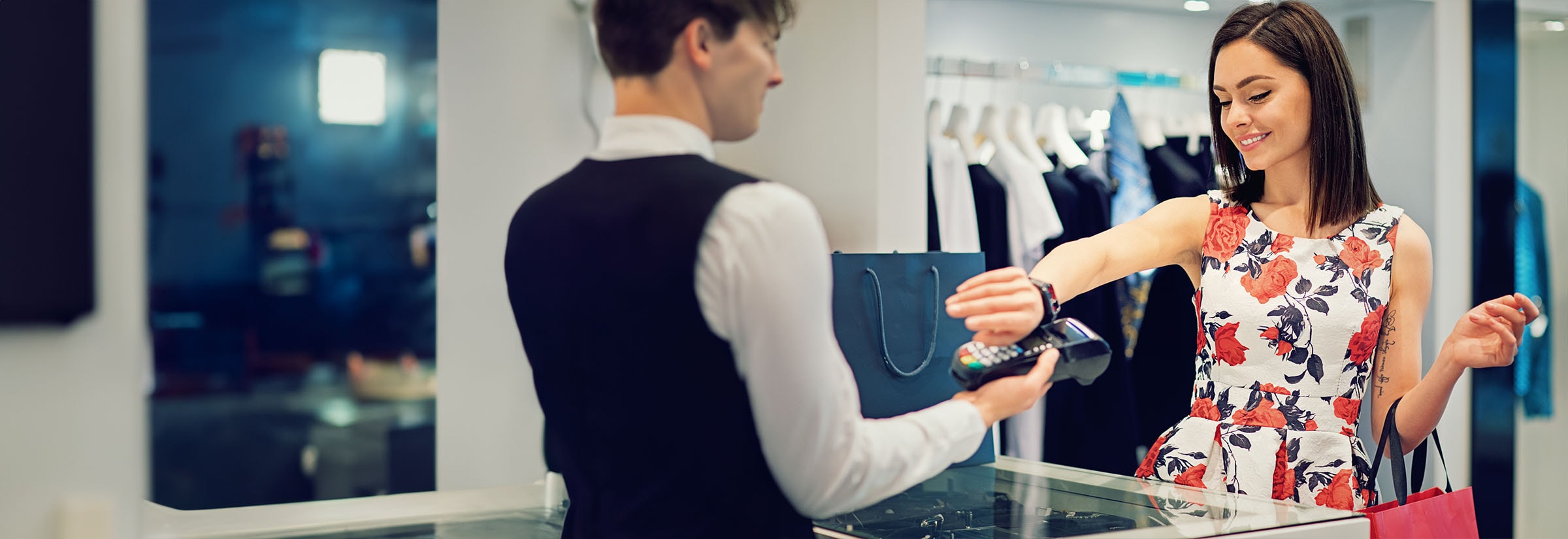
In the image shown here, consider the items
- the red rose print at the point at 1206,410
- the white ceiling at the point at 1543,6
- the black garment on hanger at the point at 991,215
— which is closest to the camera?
the red rose print at the point at 1206,410

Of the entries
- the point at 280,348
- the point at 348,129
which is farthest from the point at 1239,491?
the point at 348,129

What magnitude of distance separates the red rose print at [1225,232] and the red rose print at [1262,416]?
24 cm

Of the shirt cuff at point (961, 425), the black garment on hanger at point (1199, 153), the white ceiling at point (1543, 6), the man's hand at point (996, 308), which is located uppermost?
the white ceiling at point (1543, 6)

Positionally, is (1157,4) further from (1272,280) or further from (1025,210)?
(1272,280)

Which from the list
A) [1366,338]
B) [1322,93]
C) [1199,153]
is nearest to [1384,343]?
[1366,338]

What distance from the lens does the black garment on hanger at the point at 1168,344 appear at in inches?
128

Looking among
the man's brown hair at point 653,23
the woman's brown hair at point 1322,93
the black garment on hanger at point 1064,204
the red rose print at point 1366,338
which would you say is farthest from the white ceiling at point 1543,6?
the man's brown hair at point 653,23

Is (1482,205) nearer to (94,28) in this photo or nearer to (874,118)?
(874,118)

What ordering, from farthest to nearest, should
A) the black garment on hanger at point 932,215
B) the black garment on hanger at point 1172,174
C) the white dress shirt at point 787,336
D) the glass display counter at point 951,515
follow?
the black garment on hanger at point 1172,174 → the black garment on hanger at point 932,215 → the glass display counter at point 951,515 → the white dress shirt at point 787,336

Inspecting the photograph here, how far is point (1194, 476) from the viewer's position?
186 cm

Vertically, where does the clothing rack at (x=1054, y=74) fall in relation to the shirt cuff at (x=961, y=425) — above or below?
above

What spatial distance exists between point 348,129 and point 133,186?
444 inches

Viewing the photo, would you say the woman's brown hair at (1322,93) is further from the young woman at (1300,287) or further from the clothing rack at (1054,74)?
the clothing rack at (1054,74)

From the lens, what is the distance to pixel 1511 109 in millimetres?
3342
